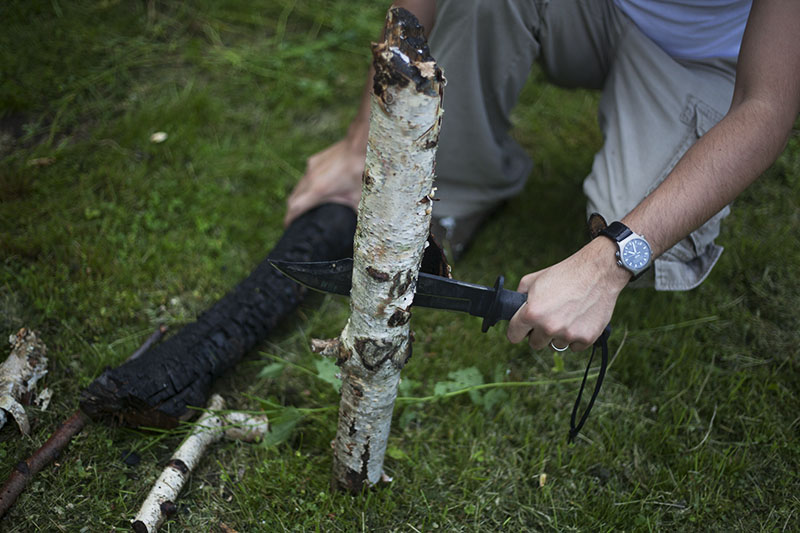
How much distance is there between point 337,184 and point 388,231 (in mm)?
1385

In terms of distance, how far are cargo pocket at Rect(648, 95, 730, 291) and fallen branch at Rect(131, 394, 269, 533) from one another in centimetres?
156

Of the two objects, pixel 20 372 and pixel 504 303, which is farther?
pixel 20 372

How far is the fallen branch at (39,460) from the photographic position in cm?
177

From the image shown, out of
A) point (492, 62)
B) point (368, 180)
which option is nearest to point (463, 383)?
point (368, 180)

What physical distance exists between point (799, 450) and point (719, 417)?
0.26m

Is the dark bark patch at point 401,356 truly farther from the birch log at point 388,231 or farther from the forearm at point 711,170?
the forearm at point 711,170

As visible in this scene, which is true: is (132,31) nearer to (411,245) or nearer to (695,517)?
(411,245)

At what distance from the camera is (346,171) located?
2738 mm

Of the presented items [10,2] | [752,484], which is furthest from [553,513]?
[10,2]

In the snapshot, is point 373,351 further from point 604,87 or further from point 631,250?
point 604,87

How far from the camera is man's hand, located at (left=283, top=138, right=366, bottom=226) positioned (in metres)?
2.73

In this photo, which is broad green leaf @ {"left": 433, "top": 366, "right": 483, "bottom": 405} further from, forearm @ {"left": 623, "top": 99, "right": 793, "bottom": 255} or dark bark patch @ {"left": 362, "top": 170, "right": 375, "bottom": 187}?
dark bark patch @ {"left": 362, "top": 170, "right": 375, "bottom": 187}

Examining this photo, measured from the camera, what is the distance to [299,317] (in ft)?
8.44

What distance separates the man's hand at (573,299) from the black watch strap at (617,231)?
18mm
